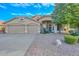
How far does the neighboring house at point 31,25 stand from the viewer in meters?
6.02

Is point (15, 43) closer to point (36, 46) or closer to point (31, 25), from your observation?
point (36, 46)

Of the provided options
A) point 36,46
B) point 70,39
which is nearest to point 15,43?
point 36,46

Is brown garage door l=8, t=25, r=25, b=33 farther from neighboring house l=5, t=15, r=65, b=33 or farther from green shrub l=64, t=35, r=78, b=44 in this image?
green shrub l=64, t=35, r=78, b=44

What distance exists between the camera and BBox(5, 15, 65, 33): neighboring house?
602cm

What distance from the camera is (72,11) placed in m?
5.89

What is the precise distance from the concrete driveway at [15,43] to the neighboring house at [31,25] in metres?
0.22

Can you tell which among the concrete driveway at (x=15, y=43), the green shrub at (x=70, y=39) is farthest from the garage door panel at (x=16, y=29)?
the green shrub at (x=70, y=39)

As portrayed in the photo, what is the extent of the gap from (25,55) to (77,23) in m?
2.18

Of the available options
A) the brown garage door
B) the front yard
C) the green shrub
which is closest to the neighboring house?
the brown garage door

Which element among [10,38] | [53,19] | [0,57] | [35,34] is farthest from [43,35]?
[0,57]

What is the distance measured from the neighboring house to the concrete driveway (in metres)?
0.22

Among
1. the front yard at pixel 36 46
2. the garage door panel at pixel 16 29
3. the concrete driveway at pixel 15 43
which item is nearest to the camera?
the front yard at pixel 36 46

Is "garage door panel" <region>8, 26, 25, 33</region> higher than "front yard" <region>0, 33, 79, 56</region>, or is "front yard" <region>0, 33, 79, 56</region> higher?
"garage door panel" <region>8, 26, 25, 33</region>

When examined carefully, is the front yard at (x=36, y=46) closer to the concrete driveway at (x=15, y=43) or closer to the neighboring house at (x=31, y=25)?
the concrete driveway at (x=15, y=43)
